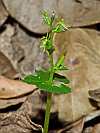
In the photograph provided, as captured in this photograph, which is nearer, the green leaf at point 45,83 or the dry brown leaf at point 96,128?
the green leaf at point 45,83

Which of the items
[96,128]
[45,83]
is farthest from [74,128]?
[45,83]

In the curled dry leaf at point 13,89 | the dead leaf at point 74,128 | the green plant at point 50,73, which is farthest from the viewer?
the curled dry leaf at point 13,89

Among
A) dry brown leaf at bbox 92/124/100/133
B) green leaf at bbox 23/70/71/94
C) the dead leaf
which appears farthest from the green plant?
dry brown leaf at bbox 92/124/100/133

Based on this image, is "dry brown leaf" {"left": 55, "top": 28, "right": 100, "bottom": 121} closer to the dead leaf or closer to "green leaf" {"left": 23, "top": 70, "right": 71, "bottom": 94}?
the dead leaf

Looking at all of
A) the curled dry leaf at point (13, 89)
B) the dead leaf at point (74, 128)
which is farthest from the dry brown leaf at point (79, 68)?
the curled dry leaf at point (13, 89)

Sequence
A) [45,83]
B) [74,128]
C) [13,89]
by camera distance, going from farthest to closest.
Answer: [13,89], [74,128], [45,83]

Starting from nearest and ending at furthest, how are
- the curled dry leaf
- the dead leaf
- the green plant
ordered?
1. the green plant
2. the dead leaf
3. the curled dry leaf

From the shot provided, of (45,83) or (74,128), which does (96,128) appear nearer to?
(74,128)

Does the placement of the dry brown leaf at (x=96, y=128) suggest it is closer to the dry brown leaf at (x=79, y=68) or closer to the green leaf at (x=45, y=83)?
the dry brown leaf at (x=79, y=68)
